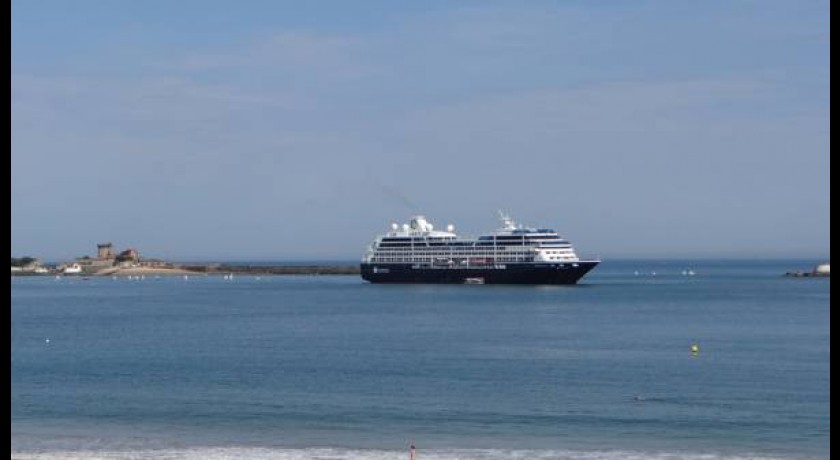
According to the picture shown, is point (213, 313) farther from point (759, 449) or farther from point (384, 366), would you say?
point (759, 449)

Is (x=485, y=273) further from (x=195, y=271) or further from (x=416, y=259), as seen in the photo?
(x=195, y=271)

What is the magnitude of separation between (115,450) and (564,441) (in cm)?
866

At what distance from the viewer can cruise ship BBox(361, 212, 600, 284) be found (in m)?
109

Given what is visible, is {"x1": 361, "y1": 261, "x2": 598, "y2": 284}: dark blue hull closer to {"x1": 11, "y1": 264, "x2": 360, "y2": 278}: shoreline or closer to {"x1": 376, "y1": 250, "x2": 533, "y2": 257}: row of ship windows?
{"x1": 376, "y1": 250, "x2": 533, "y2": 257}: row of ship windows

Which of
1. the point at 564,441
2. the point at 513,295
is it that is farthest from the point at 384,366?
the point at 513,295

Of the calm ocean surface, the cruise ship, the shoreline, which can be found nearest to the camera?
the calm ocean surface

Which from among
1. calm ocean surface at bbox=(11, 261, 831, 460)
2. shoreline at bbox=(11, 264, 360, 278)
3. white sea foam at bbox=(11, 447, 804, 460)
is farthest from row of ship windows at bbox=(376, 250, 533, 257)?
white sea foam at bbox=(11, 447, 804, 460)

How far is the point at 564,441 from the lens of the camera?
23578 millimetres

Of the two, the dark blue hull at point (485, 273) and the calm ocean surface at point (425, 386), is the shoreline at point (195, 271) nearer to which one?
the dark blue hull at point (485, 273)

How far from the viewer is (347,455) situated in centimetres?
2166

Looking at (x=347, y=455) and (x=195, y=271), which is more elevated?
(x=195, y=271)

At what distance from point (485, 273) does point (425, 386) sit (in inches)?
3140

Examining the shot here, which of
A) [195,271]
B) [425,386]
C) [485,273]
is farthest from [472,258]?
[195,271]

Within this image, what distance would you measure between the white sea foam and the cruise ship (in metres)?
86.0
